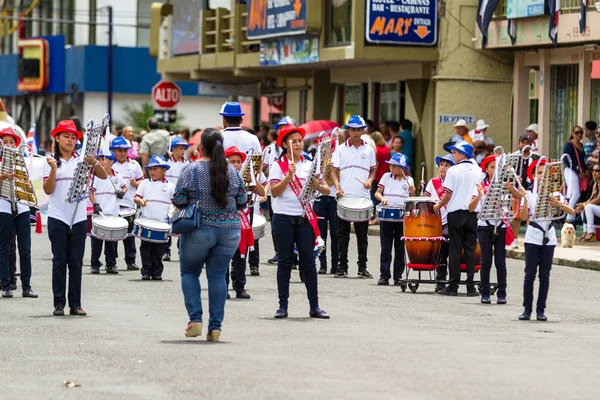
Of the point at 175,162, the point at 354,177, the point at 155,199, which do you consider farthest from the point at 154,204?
the point at 354,177

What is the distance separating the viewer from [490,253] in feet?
53.0

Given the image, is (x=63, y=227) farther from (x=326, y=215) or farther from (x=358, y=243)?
(x=326, y=215)

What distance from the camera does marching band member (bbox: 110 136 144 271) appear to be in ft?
66.1

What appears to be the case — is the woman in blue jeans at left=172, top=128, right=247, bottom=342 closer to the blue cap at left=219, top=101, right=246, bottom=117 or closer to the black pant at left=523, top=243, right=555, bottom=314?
the black pant at left=523, top=243, right=555, bottom=314

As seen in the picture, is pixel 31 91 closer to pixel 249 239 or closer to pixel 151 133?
pixel 151 133

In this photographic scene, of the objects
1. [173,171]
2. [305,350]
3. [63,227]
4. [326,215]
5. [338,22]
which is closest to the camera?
[305,350]

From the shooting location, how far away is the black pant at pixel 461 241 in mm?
16875

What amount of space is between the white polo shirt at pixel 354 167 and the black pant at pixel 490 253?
11.8 feet

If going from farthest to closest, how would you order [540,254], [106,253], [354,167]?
1. [354,167]
2. [106,253]
3. [540,254]

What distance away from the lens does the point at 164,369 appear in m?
10.7

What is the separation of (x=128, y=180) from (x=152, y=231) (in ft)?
6.67

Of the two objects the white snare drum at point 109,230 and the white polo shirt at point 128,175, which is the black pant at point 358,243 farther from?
the white polo shirt at point 128,175

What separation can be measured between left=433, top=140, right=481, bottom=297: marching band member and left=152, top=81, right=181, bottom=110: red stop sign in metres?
24.8

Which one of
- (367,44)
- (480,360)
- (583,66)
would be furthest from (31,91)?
(480,360)
